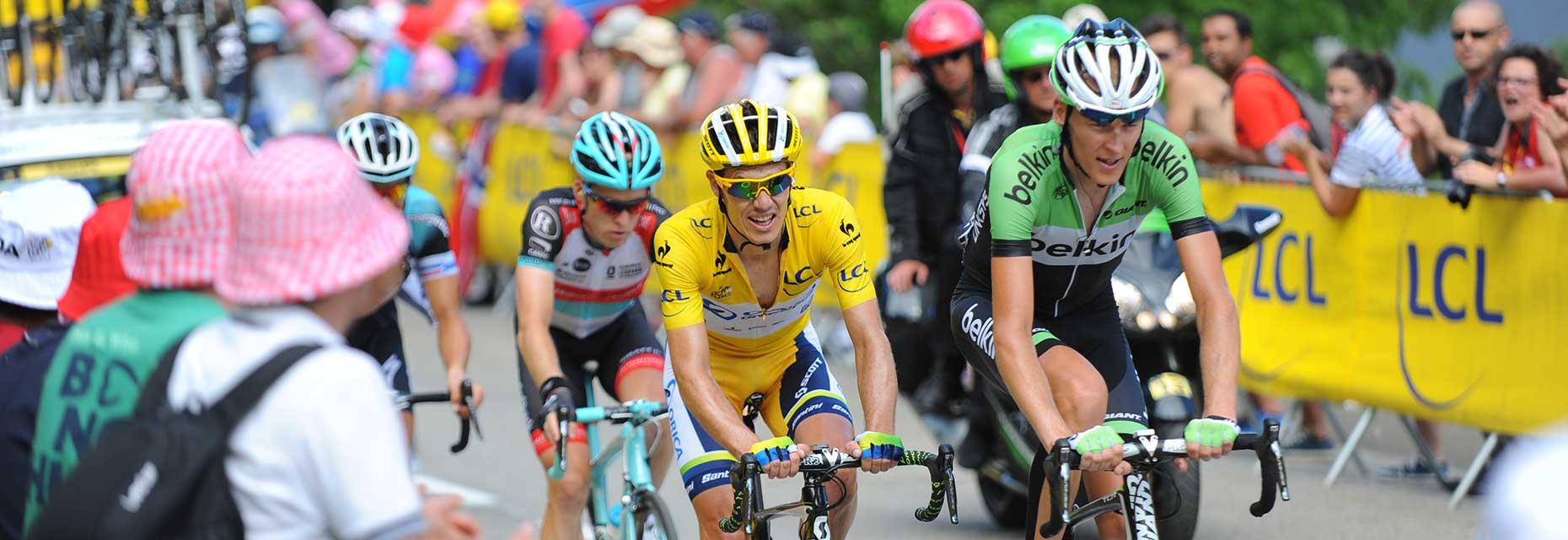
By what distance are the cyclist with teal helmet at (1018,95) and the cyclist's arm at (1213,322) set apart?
237 centimetres

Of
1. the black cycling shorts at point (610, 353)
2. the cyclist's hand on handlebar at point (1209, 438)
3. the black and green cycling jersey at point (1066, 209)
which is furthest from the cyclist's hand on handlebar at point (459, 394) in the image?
the cyclist's hand on handlebar at point (1209, 438)

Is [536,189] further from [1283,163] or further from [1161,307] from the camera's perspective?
[1161,307]

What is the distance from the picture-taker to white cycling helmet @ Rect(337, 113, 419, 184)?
6.68m

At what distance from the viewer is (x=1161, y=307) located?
7.41 metres

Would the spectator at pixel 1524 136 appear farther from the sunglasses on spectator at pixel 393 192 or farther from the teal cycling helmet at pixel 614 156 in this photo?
the sunglasses on spectator at pixel 393 192

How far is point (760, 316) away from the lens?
229 inches

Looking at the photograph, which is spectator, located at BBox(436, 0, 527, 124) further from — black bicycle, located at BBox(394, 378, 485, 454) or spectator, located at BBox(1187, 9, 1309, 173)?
black bicycle, located at BBox(394, 378, 485, 454)

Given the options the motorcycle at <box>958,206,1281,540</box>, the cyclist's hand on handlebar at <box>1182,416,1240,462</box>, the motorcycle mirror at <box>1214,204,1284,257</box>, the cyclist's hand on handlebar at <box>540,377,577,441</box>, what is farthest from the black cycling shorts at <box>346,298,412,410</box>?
the cyclist's hand on handlebar at <box>1182,416,1240,462</box>

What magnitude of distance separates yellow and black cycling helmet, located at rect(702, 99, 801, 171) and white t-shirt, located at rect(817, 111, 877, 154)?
305 inches

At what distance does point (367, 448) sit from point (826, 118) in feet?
36.1

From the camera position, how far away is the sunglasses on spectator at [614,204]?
6270 mm

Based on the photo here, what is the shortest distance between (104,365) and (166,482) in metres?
0.44

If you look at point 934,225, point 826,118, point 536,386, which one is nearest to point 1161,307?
point 934,225

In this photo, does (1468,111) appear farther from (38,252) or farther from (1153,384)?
(38,252)
